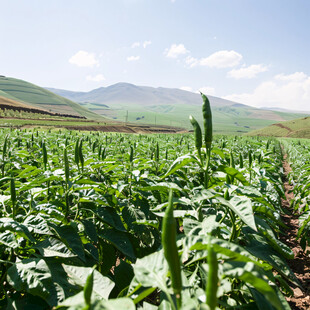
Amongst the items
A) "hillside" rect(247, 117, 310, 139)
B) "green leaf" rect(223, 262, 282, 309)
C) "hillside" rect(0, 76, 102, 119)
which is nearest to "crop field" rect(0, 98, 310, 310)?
"green leaf" rect(223, 262, 282, 309)

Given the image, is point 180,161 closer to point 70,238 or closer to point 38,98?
point 70,238

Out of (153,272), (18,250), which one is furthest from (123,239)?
(153,272)

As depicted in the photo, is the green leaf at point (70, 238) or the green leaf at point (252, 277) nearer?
the green leaf at point (252, 277)

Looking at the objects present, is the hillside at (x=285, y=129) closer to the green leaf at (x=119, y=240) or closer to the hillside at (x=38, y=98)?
the green leaf at (x=119, y=240)

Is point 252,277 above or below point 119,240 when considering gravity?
above

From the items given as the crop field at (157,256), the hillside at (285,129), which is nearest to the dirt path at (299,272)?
the crop field at (157,256)


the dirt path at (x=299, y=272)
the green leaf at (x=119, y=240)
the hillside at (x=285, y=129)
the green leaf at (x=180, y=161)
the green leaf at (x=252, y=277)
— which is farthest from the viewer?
the hillside at (x=285, y=129)

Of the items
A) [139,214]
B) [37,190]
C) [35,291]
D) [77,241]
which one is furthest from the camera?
[139,214]

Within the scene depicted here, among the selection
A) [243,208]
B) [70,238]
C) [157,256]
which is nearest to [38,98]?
[70,238]

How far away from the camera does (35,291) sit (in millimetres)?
1292

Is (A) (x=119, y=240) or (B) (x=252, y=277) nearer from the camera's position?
(B) (x=252, y=277)

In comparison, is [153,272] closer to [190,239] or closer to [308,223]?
[190,239]

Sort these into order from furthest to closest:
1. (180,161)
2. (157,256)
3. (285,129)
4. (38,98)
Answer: (38,98) → (285,129) → (180,161) → (157,256)

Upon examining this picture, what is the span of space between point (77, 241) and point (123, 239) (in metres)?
0.53
